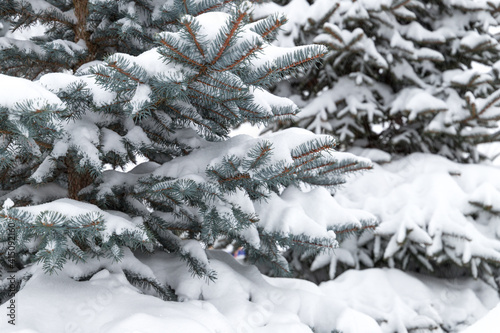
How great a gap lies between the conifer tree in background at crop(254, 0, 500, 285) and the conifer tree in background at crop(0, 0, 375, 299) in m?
1.87

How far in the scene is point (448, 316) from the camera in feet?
12.8

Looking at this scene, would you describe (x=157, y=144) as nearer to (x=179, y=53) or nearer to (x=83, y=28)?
(x=179, y=53)

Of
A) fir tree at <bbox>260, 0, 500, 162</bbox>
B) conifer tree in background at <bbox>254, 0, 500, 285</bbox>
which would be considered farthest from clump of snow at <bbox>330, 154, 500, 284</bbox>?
fir tree at <bbox>260, 0, 500, 162</bbox>

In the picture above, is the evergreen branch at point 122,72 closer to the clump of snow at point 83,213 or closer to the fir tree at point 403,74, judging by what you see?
the clump of snow at point 83,213

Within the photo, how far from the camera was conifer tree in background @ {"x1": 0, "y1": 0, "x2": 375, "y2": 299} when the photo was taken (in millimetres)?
1520

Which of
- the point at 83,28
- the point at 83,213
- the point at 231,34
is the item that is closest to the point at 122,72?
the point at 231,34

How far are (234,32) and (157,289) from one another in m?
1.24

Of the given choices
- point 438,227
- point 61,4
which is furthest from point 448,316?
point 61,4

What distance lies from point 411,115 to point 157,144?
9.94 ft

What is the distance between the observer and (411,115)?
438cm

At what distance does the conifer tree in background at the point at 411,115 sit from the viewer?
12.9 feet

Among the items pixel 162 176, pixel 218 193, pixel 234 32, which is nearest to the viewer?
pixel 234 32

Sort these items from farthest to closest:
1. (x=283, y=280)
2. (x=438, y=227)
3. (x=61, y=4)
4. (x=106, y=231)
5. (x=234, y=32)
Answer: (x=438, y=227) → (x=61, y=4) → (x=283, y=280) → (x=106, y=231) → (x=234, y=32)

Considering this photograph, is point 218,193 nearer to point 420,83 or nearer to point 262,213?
point 262,213
